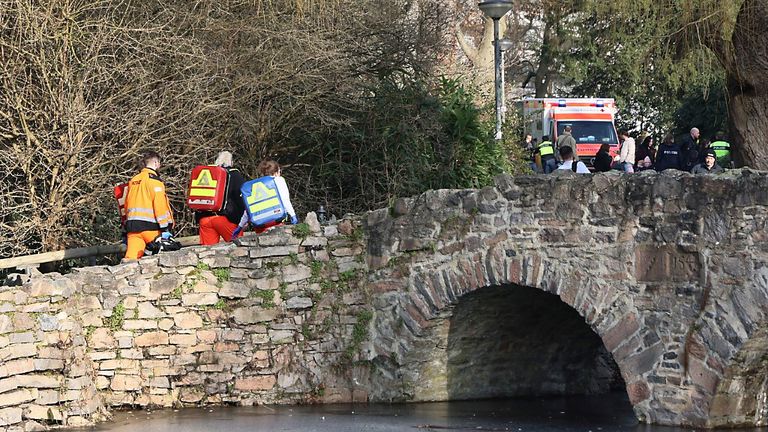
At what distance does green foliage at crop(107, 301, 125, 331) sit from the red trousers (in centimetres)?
144

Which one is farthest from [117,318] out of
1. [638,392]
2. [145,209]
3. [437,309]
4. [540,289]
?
[638,392]

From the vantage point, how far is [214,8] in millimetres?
17844

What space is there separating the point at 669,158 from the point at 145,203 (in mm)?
7796

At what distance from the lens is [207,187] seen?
50.8ft

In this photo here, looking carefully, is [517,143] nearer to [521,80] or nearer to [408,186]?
[408,186]

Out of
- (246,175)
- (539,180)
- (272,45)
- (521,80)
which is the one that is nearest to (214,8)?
(272,45)

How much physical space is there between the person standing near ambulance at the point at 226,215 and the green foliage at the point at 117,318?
1.44m

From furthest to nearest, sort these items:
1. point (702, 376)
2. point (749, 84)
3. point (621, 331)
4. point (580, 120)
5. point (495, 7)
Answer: point (580, 120)
point (495, 7)
point (749, 84)
point (621, 331)
point (702, 376)

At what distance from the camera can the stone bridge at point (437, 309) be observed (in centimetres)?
1328

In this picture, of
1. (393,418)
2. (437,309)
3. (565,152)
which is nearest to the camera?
(393,418)

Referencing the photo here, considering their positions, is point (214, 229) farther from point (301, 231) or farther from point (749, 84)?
point (749, 84)

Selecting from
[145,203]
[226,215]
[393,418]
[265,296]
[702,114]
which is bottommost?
[393,418]

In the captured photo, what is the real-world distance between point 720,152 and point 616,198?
1027cm

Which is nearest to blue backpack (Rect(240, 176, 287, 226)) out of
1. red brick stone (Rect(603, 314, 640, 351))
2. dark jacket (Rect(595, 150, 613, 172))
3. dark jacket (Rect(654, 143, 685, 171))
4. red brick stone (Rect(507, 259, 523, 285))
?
red brick stone (Rect(507, 259, 523, 285))
